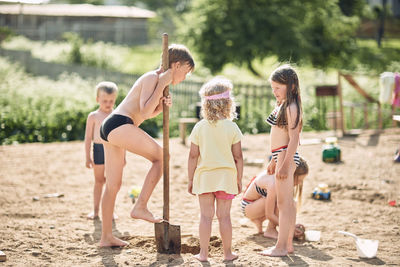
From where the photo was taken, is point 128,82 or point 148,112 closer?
point 148,112

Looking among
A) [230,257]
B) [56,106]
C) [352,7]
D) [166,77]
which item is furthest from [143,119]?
[352,7]

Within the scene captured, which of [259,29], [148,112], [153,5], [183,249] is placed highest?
[153,5]

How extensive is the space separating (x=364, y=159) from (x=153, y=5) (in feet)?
153

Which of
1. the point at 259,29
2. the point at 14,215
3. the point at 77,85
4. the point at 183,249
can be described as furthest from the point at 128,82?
the point at 183,249

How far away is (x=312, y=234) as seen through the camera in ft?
15.7

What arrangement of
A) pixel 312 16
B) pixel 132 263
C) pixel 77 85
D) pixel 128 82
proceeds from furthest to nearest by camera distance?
pixel 312 16
pixel 128 82
pixel 77 85
pixel 132 263

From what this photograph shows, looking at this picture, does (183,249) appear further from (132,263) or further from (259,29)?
(259,29)

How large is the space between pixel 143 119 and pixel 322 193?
2984mm

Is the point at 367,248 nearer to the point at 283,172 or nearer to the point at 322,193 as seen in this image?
the point at 283,172

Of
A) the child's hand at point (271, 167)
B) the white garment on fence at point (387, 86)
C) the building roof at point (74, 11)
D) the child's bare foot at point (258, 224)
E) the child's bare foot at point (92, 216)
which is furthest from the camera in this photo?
the building roof at point (74, 11)

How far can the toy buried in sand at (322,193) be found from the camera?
246 inches

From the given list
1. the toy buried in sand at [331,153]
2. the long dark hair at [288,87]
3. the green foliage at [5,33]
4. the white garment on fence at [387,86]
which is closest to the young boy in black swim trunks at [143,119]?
the long dark hair at [288,87]

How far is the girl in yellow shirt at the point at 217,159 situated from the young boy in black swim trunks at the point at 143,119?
0.37 metres

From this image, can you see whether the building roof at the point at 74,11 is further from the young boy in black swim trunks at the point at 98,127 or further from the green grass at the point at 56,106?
the young boy in black swim trunks at the point at 98,127
